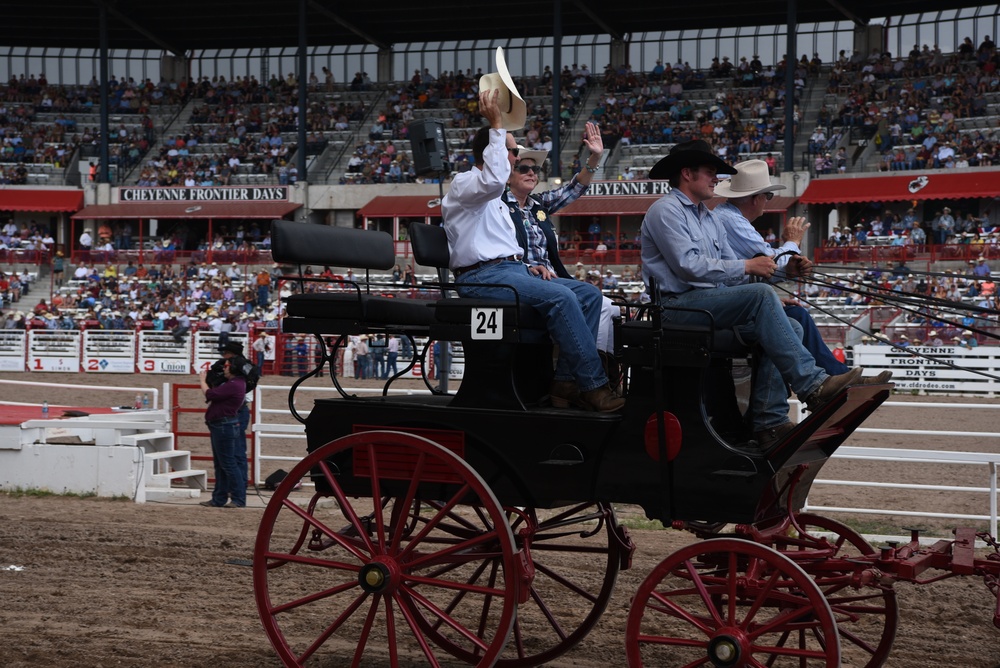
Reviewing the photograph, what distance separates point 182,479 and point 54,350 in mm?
18828

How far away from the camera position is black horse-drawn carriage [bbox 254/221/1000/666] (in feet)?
14.1

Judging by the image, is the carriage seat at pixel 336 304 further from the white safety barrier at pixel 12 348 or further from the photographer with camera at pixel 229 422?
the white safety barrier at pixel 12 348

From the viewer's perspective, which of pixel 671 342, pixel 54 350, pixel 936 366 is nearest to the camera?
pixel 671 342

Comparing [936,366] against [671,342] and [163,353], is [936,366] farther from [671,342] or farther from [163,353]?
[671,342]

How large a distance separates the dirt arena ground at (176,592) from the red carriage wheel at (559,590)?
7.8 inches

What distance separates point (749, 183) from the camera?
216 inches

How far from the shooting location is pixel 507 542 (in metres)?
4.44

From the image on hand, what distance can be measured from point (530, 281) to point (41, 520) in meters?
6.37

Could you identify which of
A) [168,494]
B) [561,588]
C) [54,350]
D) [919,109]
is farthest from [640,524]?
[919,109]

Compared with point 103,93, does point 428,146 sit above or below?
below

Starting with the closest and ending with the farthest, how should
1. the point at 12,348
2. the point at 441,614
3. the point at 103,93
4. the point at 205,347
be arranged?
the point at 441,614 → the point at 205,347 → the point at 12,348 → the point at 103,93

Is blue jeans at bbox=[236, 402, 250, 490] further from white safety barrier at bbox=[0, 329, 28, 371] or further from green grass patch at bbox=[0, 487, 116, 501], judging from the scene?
white safety barrier at bbox=[0, 329, 28, 371]

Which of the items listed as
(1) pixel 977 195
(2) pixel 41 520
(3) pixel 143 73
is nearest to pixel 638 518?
(2) pixel 41 520

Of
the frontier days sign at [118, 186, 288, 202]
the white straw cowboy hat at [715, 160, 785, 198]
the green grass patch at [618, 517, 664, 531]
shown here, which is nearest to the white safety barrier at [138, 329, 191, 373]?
the frontier days sign at [118, 186, 288, 202]
